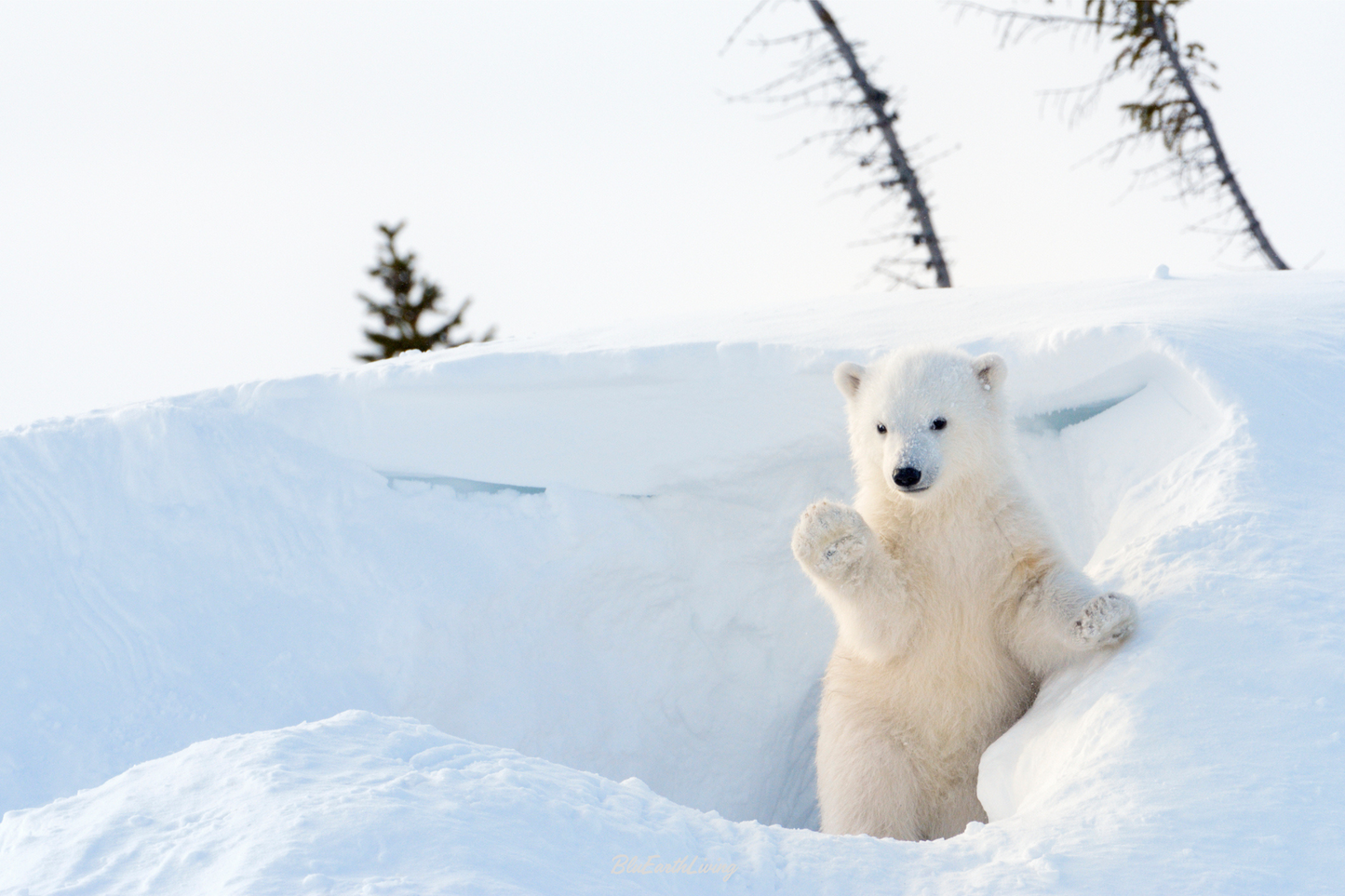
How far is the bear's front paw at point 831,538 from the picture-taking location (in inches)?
112

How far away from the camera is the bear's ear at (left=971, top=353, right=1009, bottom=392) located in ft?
10.4

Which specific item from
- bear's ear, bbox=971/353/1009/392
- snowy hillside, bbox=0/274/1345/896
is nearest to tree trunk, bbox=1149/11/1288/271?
snowy hillside, bbox=0/274/1345/896

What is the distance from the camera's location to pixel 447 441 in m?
4.52

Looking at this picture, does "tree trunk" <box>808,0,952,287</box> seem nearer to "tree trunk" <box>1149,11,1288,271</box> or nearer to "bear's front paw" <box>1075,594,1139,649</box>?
"tree trunk" <box>1149,11,1288,271</box>

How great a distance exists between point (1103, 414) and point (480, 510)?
9.40ft

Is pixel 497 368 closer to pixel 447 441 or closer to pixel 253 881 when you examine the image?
pixel 447 441

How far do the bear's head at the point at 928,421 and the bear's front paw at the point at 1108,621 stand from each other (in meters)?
0.58

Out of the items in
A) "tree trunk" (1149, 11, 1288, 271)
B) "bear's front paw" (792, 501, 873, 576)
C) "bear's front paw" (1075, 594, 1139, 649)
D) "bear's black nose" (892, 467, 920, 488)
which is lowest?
"bear's front paw" (1075, 594, 1139, 649)

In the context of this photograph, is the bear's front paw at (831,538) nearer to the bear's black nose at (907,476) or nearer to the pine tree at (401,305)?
the bear's black nose at (907,476)

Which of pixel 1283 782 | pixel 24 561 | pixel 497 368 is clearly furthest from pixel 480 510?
pixel 1283 782

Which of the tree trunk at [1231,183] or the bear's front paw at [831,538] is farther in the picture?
the tree trunk at [1231,183]

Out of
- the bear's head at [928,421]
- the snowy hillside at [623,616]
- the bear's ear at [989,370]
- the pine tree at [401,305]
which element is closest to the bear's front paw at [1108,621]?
the snowy hillside at [623,616]

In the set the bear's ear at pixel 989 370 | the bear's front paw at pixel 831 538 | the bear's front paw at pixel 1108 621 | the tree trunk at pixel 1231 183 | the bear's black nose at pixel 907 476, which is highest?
the tree trunk at pixel 1231 183

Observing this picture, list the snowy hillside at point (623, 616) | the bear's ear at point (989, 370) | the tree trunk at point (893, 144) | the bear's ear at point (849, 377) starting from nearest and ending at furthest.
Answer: the snowy hillside at point (623, 616) → the bear's ear at point (989, 370) → the bear's ear at point (849, 377) → the tree trunk at point (893, 144)
